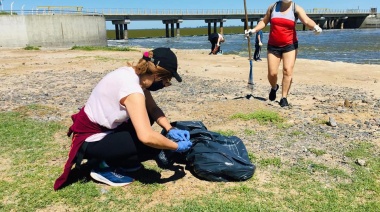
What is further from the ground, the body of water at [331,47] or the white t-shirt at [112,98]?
the white t-shirt at [112,98]

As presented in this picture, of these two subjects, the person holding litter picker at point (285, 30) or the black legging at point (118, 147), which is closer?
the black legging at point (118, 147)

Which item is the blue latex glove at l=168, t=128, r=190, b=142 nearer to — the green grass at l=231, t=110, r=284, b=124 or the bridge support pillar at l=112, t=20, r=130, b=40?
the green grass at l=231, t=110, r=284, b=124

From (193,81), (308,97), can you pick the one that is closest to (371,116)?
(308,97)

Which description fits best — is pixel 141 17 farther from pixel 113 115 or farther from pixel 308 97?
pixel 113 115

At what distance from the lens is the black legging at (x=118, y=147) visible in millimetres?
2844

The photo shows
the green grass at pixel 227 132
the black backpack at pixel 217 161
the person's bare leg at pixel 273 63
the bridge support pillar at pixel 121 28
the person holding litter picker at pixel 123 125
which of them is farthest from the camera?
the bridge support pillar at pixel 121 28

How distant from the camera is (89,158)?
2.94m

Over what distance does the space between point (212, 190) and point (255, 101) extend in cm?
323

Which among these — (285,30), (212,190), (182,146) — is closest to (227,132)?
(212,190)

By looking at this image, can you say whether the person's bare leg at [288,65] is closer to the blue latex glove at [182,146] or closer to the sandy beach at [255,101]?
the sandy beach at [255,101]

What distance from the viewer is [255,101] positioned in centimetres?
595

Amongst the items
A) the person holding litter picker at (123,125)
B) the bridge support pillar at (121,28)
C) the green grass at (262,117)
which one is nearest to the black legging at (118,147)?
the person holding litter picker at (123,125)

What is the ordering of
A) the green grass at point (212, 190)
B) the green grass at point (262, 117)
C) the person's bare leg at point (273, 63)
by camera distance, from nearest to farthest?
the green grass at point (212, 190) < the green grass at point (262, 117) < the person's bare leg at point (273, 63)

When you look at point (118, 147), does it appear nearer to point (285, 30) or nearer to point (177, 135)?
point (177, 135)
